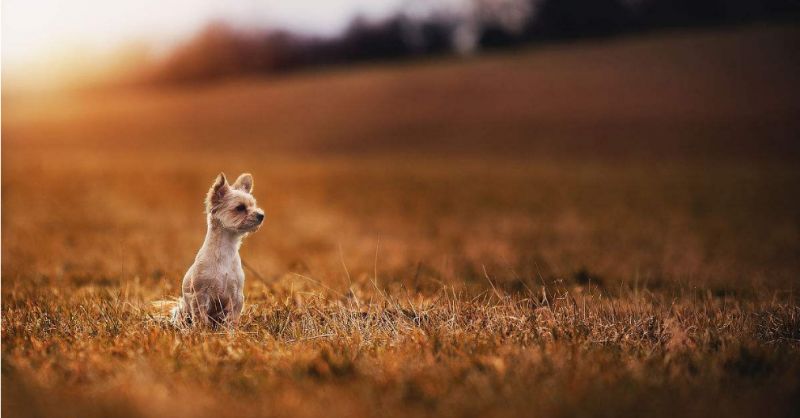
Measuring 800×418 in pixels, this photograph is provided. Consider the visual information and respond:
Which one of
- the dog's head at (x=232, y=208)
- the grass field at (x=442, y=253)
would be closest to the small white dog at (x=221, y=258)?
the dog's head at (x=232, y=208)

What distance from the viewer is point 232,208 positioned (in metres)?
4.32

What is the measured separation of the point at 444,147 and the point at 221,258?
1468 inches

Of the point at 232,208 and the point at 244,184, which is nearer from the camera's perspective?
the point at 232,208

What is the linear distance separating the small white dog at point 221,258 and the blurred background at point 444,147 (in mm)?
2279

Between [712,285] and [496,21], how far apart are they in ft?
154

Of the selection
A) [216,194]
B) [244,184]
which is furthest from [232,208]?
[244,184]

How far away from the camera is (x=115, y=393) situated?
3.85 metres

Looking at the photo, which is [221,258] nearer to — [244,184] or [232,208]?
[232,208]

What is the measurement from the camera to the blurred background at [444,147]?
11492mm

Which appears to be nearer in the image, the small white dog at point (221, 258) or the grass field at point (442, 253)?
the grass field at point (442, 253)

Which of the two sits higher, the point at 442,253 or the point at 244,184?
the point at 244,184

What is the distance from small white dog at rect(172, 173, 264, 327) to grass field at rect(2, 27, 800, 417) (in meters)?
0.18

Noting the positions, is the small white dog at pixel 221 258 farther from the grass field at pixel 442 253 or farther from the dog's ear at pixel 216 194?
the grass field at pixel 442 253

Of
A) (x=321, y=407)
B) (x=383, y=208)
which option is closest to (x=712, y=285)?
(x=321, y=407)
